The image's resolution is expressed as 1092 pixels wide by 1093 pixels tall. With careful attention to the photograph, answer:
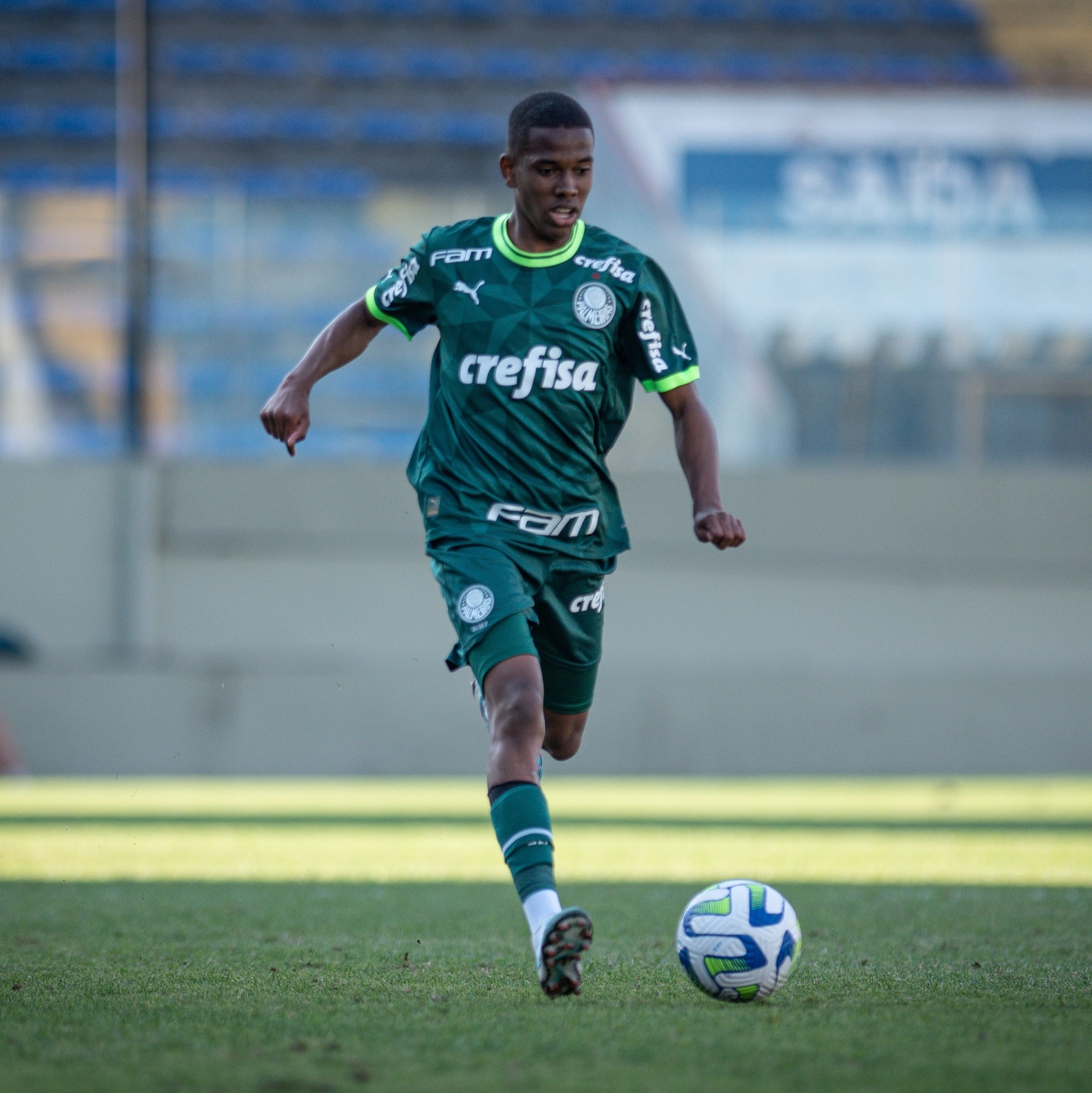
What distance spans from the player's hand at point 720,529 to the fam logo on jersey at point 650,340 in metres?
0.45

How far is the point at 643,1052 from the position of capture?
2.85 meters

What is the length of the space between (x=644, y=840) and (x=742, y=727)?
485 centimetres

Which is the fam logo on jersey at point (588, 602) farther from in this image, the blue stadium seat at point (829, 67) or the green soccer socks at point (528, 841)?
the blue stadium seat at point (829, 67)

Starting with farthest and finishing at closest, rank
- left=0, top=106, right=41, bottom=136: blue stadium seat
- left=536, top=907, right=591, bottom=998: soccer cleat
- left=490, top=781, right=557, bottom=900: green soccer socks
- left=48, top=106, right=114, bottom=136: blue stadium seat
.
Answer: left=0, top=106, right=41, bottom=136: blue stadium seat, left=48, top=106, right=114, bottom=136: blue stadium seat, left=490, top=781, right=557, bottom=900: green soccer socks, left=536, top=907, right=591, bottom=998: soccer cleat

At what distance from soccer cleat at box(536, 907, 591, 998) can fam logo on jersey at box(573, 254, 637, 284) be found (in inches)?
64.4

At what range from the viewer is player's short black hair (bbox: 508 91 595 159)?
154 inches

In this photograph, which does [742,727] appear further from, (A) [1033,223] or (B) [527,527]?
(B) [527,527]

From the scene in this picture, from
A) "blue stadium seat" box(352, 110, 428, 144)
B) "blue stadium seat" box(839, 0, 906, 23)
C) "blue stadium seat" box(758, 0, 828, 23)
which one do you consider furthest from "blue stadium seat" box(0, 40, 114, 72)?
"blue stadium seat" box(839, 0, 906, 23)

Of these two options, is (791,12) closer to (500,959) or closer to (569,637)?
(569,637)

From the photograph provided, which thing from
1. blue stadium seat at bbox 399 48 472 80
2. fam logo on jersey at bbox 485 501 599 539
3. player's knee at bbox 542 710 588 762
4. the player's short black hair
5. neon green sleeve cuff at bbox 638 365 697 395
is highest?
blue stadium seat at bbox 399 48 472 80

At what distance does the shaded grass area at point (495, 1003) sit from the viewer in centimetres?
269

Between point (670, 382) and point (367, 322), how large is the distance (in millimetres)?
822

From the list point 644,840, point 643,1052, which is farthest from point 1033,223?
point 643,1052

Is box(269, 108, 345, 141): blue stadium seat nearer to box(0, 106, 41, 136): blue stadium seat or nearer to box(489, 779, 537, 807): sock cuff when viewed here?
box(0, 106, 41, 136): blue stadium seat
